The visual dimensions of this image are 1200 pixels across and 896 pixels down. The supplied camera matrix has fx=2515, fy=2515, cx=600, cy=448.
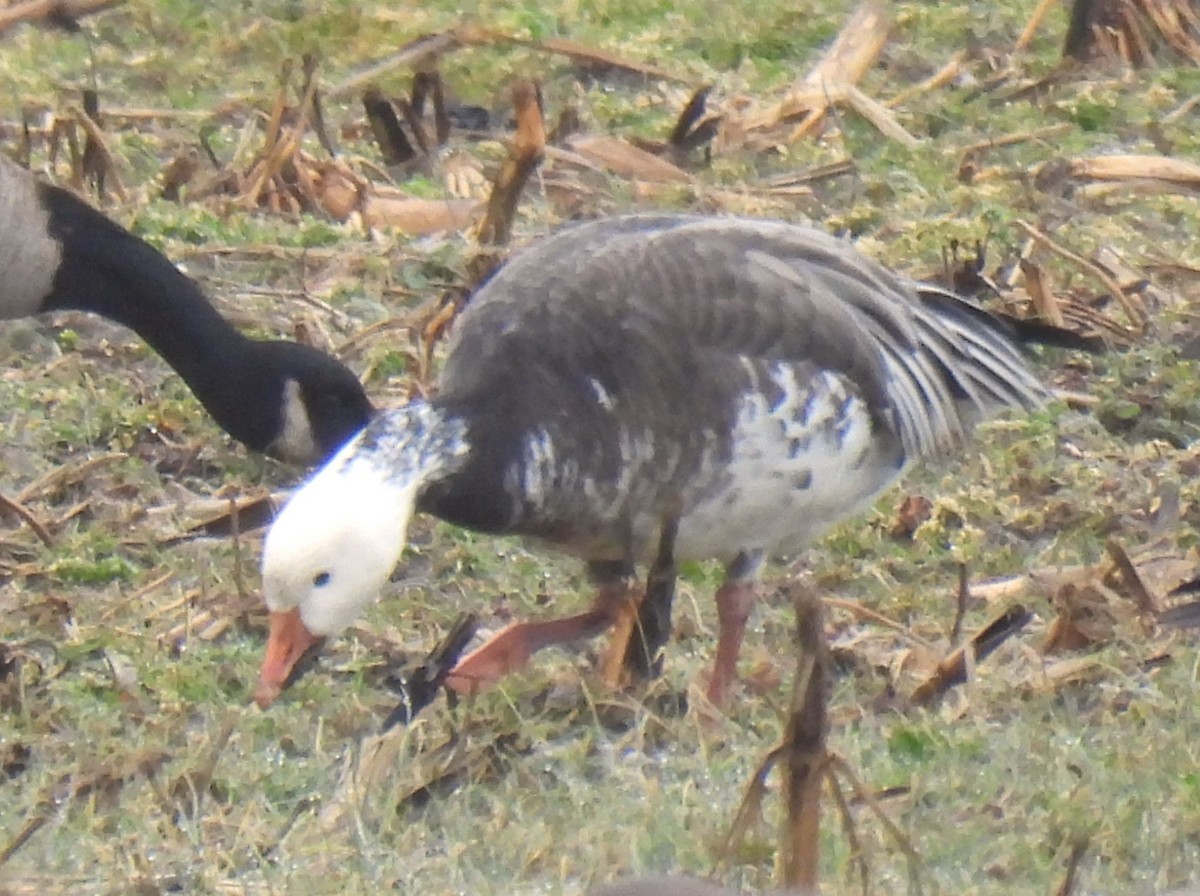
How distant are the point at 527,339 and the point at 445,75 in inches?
184

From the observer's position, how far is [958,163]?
29.1 feet

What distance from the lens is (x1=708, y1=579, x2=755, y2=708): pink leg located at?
5.33 metres

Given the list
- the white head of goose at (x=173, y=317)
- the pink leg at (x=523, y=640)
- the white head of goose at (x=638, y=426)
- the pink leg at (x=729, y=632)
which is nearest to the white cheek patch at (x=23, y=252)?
the white head of goose at (x=173, y=317)

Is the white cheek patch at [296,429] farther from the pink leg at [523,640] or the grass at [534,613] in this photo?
the pink leg at [523,640]

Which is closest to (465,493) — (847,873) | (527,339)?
(527,339)

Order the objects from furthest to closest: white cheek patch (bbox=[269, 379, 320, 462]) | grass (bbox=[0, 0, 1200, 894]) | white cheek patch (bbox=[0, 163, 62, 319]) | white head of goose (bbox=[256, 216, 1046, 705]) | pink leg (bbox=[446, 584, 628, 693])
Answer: white cheek patch (bbox=[0, 163, 62, 319]), white cheek patch (bbox=[269, 379, 320, 462]), pink leg (bbox=[446, 584, 628, 693]), white head of goose (bbox=[256, 216, 1046, 705]), grass (bbox=[0, 0, 1200, 894])

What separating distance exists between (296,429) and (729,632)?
4.77 feet

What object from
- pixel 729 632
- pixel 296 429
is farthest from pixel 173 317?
pixel 729 632

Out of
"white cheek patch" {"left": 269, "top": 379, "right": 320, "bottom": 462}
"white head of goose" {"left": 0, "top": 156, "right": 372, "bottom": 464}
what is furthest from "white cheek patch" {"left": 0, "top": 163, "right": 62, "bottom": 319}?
"white cheek patch" {"left": 269, "top": 379, "right": 320, "bottom": 462}

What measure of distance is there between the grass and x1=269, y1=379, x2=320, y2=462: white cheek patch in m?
0.28

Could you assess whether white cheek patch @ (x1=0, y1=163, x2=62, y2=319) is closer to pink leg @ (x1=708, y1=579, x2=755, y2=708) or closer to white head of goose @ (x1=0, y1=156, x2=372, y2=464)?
white head of goose @ (x1=0, y1=156, x2=372, y2=464)

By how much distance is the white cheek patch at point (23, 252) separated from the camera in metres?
7.09

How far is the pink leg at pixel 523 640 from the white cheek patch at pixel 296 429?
1.04 m

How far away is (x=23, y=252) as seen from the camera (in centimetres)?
710
